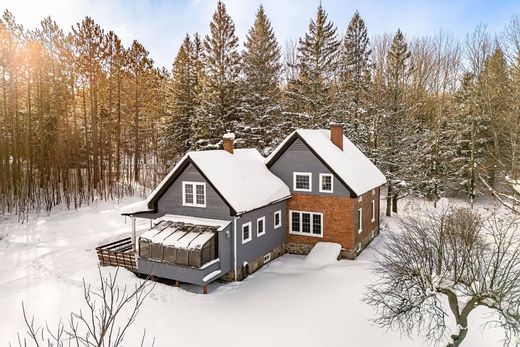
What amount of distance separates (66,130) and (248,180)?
71.1ft

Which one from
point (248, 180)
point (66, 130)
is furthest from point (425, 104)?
point (66, 130)

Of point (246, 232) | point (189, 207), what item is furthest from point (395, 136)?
point (189, 207)

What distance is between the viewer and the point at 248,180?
18.5m

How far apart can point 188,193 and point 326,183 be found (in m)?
7.60

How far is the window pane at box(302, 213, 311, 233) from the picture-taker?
20.3m

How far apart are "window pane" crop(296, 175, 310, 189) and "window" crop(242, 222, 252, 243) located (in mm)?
4553

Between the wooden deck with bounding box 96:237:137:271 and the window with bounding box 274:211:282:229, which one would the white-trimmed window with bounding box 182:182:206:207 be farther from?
the window with bounding box 274:211:282:229

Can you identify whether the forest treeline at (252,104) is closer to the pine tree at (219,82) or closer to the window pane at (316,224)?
the pine tree at (219,82)

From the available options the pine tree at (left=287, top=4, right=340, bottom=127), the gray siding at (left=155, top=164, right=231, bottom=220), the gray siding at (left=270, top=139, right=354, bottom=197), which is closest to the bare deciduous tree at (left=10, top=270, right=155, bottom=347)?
the gray siding at (left=155, top=164, right=231, bottom=220)

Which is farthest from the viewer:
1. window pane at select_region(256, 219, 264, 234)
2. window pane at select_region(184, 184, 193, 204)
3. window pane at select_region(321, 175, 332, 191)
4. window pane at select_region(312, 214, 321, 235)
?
window pane at select_region(312, 214, 321, 235)

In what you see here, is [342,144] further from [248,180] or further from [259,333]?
[259,333]

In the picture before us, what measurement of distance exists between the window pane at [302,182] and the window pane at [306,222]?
1614 mm

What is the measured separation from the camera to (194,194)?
56.7 ft

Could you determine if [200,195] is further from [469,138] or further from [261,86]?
[469,138]
